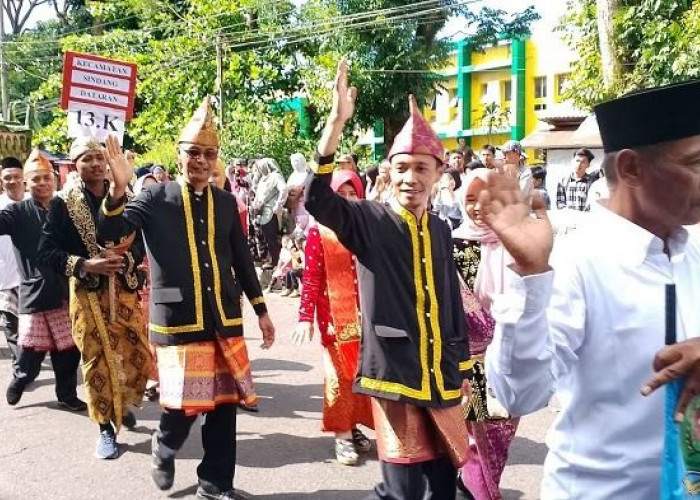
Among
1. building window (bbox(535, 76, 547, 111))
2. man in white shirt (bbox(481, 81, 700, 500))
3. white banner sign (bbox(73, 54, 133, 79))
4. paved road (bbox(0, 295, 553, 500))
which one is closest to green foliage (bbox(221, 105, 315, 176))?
white banner sign (bbox(73, 54, 133, 79))

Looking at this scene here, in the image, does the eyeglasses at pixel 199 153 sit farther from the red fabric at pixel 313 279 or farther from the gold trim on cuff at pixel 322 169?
the gold trim on cuff at pixel 322 169

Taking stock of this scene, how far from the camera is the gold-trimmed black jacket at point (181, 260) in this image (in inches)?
175

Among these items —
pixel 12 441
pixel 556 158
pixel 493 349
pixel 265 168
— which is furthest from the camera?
pixel 556 158

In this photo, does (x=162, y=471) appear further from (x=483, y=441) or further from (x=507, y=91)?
(x=507, y=91)

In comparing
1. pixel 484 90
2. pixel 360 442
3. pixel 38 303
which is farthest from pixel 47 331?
pixel 484 90

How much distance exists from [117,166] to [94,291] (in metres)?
1.39

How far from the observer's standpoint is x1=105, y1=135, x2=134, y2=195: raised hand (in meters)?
4.28

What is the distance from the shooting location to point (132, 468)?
5219 mm

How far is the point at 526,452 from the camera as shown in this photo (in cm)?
538

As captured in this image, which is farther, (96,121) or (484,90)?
(484,90)

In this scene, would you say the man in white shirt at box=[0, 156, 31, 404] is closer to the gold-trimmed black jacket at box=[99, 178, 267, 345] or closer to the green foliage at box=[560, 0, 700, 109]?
the gold-trimmed black jacket at box=[99, 178, 267, 345]

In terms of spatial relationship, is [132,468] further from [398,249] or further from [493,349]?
[493,349]

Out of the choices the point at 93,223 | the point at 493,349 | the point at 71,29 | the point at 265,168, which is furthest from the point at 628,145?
the point at 71,29

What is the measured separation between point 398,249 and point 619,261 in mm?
1764
